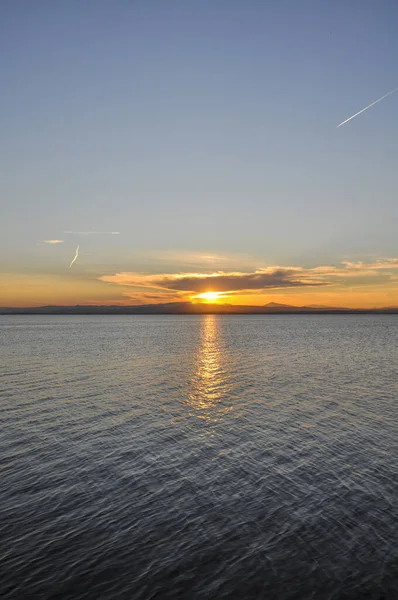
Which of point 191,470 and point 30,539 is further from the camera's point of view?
point 191,470

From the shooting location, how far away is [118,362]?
74125mm

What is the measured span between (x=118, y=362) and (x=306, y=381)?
113ft

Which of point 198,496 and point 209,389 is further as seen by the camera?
point 209,389

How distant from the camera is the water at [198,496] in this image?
14.0 meters

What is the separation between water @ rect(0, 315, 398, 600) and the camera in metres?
14.0

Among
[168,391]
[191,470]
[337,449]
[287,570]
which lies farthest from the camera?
[168,391]

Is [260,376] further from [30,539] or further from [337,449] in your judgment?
[30,539]

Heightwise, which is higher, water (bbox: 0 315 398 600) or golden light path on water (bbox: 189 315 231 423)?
water (bbox: 0 315 398 600)

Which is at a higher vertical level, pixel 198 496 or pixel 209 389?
pixel 198 496

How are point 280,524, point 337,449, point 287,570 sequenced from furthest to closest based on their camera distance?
point 337,449, point 280,524, point 287,570

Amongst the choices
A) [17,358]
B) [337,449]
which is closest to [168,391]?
[337,449]

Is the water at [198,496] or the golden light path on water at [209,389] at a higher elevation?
the water at [198,496]

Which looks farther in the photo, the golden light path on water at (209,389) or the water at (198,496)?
the golden light path on water at (209,389)

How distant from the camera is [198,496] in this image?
20141 millimetres
